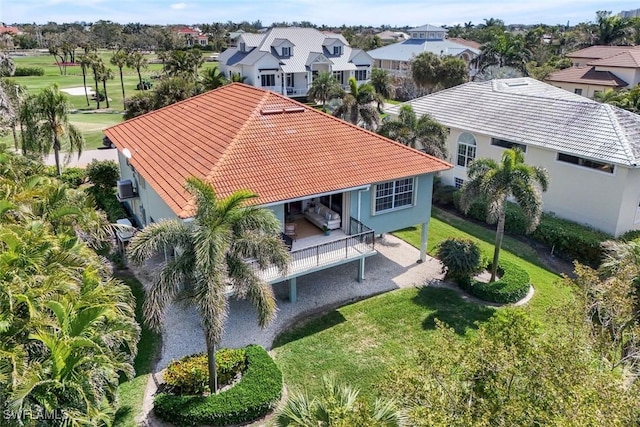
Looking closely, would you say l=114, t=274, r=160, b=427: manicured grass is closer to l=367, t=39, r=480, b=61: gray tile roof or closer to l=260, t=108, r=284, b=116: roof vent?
l=260, t=108, r=284, b=116: roof vent

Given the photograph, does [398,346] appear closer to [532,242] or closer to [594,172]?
[532,242]

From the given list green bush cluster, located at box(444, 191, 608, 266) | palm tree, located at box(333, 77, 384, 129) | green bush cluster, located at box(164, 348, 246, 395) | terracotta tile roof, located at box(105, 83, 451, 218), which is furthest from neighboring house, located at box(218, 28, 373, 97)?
green bush cluster, located at box(164, 348, 246, 395)

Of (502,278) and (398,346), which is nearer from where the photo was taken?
(398,346)

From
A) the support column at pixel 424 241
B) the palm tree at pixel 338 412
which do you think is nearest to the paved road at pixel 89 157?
the support column at pixel 424 241

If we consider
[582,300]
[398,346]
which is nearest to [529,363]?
[582,300]

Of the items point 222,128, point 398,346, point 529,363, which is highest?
point 222,128

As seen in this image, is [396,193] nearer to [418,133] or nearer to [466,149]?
[418,133]

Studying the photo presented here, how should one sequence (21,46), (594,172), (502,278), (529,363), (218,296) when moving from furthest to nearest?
1. (21,46)
2. (594,172)
3. (502,278)
4. (218,296)
5. (529,363)
